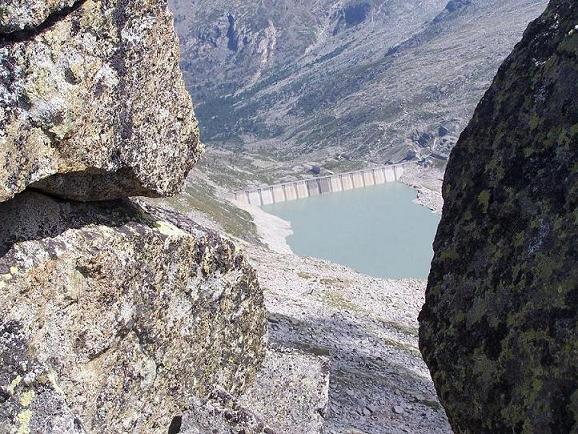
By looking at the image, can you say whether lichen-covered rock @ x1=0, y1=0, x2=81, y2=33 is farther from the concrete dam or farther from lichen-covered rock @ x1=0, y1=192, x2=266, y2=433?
the concrete dam

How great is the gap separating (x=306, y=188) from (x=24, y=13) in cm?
18129

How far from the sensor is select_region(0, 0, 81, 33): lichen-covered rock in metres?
6.34

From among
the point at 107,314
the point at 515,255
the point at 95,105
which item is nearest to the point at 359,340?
the point at 107,314

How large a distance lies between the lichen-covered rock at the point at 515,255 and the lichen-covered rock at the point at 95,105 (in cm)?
426

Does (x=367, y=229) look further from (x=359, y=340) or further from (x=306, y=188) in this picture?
(x=359, y=340)

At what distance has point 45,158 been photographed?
7.11m

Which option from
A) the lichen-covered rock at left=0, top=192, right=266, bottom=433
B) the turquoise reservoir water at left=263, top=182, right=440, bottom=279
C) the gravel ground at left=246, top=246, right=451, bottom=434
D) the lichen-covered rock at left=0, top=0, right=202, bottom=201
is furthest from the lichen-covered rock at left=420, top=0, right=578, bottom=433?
the turquoise reservoir water at left=263, top=182, right=440, bottom=279

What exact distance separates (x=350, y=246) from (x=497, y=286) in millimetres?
127547

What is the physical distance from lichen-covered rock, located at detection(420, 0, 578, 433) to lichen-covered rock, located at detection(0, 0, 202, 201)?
4.26 m

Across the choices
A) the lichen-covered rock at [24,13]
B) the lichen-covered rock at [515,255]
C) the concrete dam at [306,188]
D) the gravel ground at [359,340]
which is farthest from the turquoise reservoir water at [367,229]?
the lichen-covered rock at [515,255]

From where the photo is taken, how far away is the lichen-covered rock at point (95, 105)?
263 inches

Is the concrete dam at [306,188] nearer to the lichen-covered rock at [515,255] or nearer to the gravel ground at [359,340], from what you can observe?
the gravel ground at [359,340]

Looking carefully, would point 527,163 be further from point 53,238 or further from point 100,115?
point 53,238

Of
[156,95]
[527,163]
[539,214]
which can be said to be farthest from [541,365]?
[156,95]
